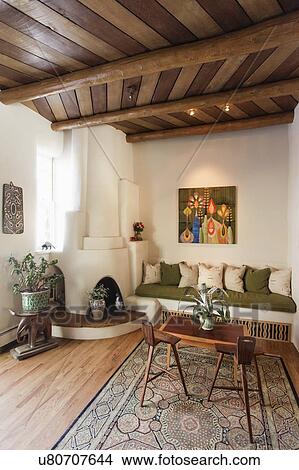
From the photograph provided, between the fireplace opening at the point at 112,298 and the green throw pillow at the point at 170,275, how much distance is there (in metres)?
0.80

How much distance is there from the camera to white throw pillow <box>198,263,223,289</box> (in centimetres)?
429

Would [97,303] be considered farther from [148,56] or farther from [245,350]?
[148,56]

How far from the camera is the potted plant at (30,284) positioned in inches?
130

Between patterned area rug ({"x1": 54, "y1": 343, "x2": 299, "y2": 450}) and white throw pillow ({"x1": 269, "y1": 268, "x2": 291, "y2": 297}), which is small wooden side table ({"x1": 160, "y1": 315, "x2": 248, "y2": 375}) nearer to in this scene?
patterned area rug ({"x1": 54, "y1": 343, "x2": 299, "y2": 450})

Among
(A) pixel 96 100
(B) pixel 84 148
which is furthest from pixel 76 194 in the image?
(A) pixel 96 100

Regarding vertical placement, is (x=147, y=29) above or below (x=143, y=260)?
above

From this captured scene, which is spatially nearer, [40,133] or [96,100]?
[96,100]

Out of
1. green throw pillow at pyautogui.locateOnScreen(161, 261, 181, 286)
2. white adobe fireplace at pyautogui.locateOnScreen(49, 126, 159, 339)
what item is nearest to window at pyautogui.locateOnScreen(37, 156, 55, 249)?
white adobe fireplace at pyautogui.locateOnScreen(49, 126, 159, 339)

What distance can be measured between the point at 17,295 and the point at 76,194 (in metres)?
1.69

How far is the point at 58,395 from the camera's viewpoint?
243 centimetres

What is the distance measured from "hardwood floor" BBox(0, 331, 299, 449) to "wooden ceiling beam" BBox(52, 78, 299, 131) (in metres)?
3.08
